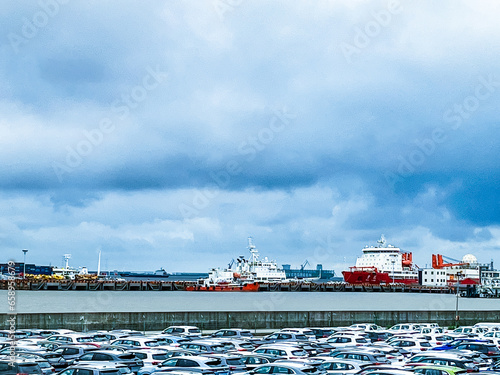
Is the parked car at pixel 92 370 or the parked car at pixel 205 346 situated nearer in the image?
the parked car at pixel 92 370

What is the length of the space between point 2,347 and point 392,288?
154268 mm

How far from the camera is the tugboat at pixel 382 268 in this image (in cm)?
17575

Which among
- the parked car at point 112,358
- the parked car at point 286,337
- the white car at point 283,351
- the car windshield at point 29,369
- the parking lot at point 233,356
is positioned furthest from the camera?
the parked car at point 286,337

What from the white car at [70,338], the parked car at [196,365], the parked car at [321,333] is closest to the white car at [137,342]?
the white car at [70,338]

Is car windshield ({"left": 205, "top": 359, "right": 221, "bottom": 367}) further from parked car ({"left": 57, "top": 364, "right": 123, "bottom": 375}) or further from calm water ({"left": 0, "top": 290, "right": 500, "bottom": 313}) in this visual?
calm water ({"left": 0, "top": 290, "right": 500, "bottom": 313})

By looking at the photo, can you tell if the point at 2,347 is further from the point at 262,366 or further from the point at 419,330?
the point at 419,330

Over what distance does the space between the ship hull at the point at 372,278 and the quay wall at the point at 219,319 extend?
398ft

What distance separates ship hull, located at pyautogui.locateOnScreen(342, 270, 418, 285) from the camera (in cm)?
17488

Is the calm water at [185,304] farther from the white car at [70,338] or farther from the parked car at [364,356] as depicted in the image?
the parked car at [364,356]

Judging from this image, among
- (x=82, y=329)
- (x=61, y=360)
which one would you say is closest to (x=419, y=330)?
(x=82, y=329)

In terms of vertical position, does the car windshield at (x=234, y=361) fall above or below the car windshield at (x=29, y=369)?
below

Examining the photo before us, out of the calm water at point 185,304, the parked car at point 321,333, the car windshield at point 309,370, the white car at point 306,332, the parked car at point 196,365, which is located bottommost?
the calm water at point 185,304

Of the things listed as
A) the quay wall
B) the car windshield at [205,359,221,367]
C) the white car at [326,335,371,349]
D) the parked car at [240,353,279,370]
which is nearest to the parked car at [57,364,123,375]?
the car windshield at [205,359,221,367]

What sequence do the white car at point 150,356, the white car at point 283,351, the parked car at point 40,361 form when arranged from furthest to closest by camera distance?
the white car at point 283,351
the white car at point 150,356
the parked car at point 40,361
